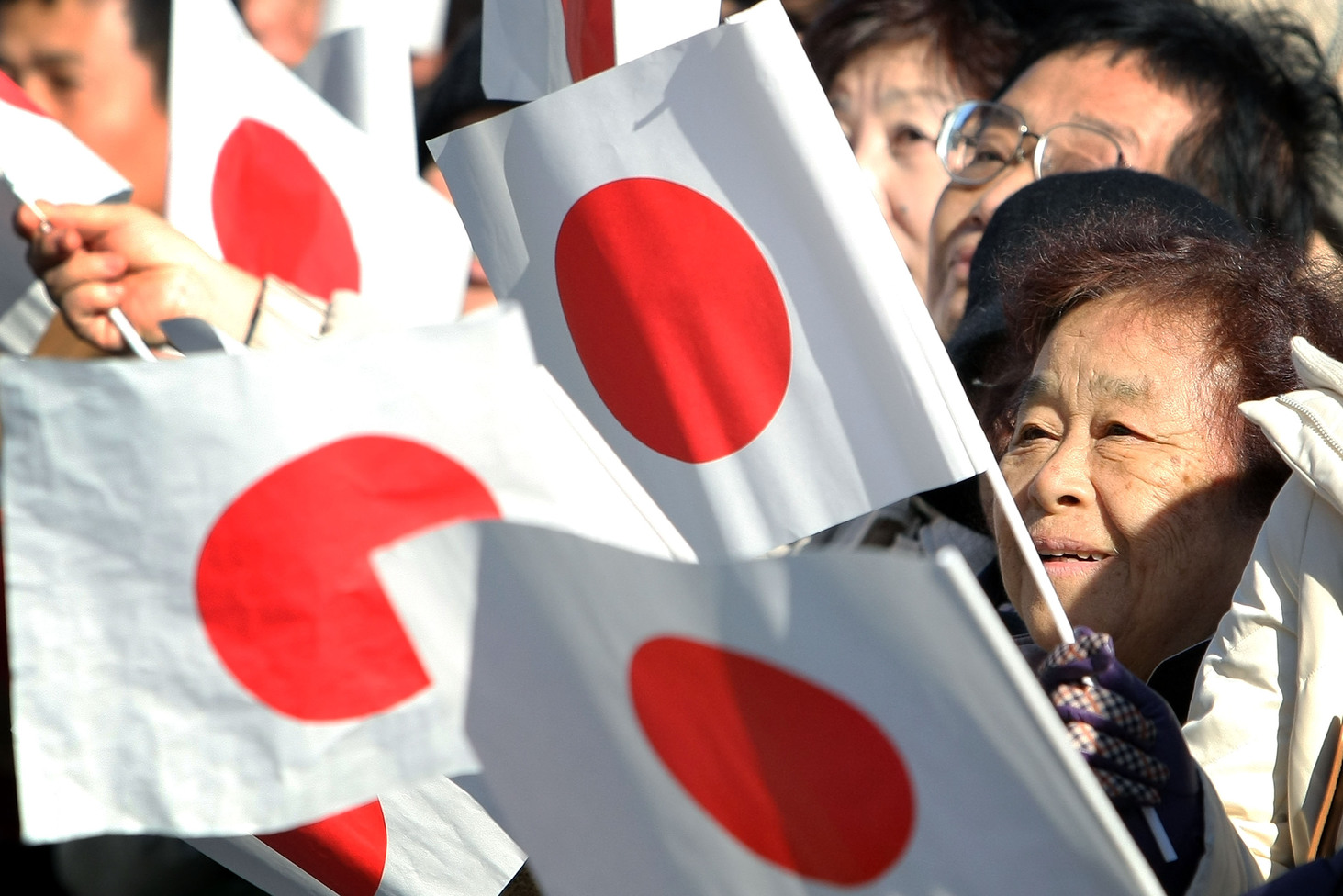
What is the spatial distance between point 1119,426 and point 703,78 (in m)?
0.63

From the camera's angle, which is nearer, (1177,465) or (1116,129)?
(1177,465)

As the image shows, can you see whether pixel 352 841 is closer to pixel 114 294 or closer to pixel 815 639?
pixel 815 639

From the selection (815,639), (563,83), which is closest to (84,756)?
(815,639)

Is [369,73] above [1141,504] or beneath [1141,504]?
above

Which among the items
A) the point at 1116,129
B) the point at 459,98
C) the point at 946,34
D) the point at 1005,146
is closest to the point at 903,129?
the point at 946,34

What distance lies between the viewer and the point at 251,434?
1.10m

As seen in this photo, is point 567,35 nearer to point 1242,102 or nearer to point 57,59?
point 1242,102

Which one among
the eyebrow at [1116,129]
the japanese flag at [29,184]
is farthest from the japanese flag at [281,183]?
the eyebrow at [1116,129]

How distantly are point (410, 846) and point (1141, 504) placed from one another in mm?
891

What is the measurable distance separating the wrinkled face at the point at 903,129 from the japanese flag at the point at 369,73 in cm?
96

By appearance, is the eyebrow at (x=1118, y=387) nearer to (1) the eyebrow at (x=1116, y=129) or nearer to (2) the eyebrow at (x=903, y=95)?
(1) the eyebrow at (x=1116, y=129)

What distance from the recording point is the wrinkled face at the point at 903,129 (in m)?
2.94

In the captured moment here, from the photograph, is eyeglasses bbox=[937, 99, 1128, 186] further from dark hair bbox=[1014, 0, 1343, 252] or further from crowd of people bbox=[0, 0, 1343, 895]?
dark hair bbox=[1014, 0, 1343, 252]

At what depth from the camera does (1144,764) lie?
114 cm
